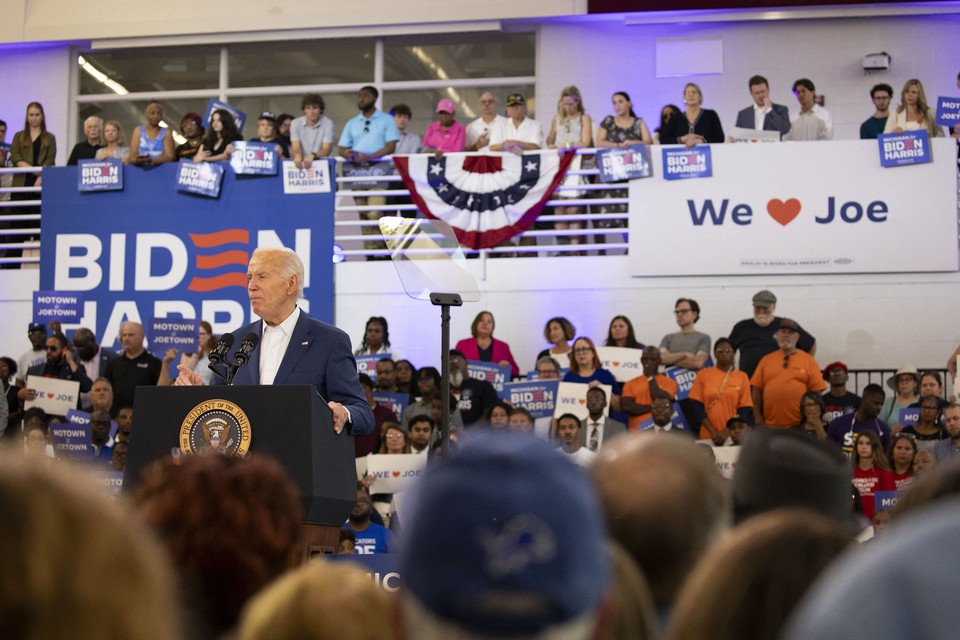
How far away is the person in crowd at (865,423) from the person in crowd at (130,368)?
18.6ft

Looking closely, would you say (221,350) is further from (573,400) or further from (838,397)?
(838,397)

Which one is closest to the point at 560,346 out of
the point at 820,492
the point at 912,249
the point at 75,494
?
the point at 912,249

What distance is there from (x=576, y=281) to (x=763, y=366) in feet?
7.95

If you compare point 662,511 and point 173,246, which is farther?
point 173,246

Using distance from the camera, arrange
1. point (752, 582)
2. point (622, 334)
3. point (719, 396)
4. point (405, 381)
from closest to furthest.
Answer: point (752, 582) < point (719, 396) < point (405, 381) < point (622, 334)

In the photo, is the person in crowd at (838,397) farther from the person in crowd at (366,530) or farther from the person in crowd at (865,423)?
the person in crowd at (366,530)

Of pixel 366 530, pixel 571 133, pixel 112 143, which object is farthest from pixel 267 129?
pixel 366 530

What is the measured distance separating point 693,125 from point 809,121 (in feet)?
3.77

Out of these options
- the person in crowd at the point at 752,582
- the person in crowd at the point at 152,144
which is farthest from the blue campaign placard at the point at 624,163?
the person in crowd at the point at 752,582

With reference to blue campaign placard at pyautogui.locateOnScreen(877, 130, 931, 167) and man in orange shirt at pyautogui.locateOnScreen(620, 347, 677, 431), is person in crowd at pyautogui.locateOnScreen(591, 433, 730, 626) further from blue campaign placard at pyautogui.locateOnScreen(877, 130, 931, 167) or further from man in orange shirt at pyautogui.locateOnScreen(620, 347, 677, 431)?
blue campaign placard at pyautogui.locateOnScreen(877, 130, 931, 167)

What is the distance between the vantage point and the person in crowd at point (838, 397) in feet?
33.3

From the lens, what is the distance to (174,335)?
10664 mm

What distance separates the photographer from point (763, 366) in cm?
1055

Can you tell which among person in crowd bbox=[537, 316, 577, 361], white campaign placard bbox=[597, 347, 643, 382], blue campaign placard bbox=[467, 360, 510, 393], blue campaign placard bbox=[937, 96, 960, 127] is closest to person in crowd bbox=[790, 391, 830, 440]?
white campaign placard bbox=[597, 347, 643, 382]
